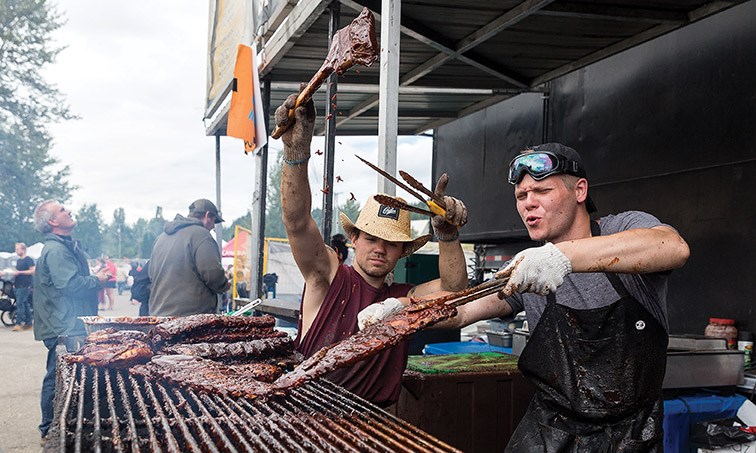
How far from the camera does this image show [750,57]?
5.54 metres

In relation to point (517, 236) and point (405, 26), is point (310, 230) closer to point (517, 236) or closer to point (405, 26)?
point (405, 26)

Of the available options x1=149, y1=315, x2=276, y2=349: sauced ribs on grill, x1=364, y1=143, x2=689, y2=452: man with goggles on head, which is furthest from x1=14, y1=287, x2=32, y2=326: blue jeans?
x1=364, y1=143, x2=689, y2=452: man with goggles on head

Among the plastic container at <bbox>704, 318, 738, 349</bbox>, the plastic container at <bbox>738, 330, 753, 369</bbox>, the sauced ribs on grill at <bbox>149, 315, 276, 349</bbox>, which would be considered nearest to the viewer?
the sauced ribs on grill at <bbox>149, 315, 276, 349</bbox>

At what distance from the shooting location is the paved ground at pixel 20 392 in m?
6.41

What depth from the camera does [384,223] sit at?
3.39 meters

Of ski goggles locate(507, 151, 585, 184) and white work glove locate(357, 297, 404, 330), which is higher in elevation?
ski goggles locate(507, 151, 585, 184)

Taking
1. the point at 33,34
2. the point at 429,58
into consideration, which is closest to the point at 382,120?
the point at 429,58

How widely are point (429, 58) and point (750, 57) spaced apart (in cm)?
336

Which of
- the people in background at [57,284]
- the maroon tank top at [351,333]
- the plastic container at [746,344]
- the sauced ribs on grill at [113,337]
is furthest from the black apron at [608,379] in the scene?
the people in background at [57,284]

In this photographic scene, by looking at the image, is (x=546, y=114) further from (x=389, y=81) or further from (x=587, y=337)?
(x=587, y=337)

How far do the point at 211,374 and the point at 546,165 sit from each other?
1953mm

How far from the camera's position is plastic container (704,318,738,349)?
5.28 m

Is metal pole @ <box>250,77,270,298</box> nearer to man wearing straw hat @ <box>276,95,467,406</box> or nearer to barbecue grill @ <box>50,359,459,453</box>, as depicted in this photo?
man wearing straw hat @ <box>276,95,467,406</box>

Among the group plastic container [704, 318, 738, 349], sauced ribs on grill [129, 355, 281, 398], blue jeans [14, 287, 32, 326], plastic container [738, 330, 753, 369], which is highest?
sauced ribs on grill [129, 355, 281, 398]
